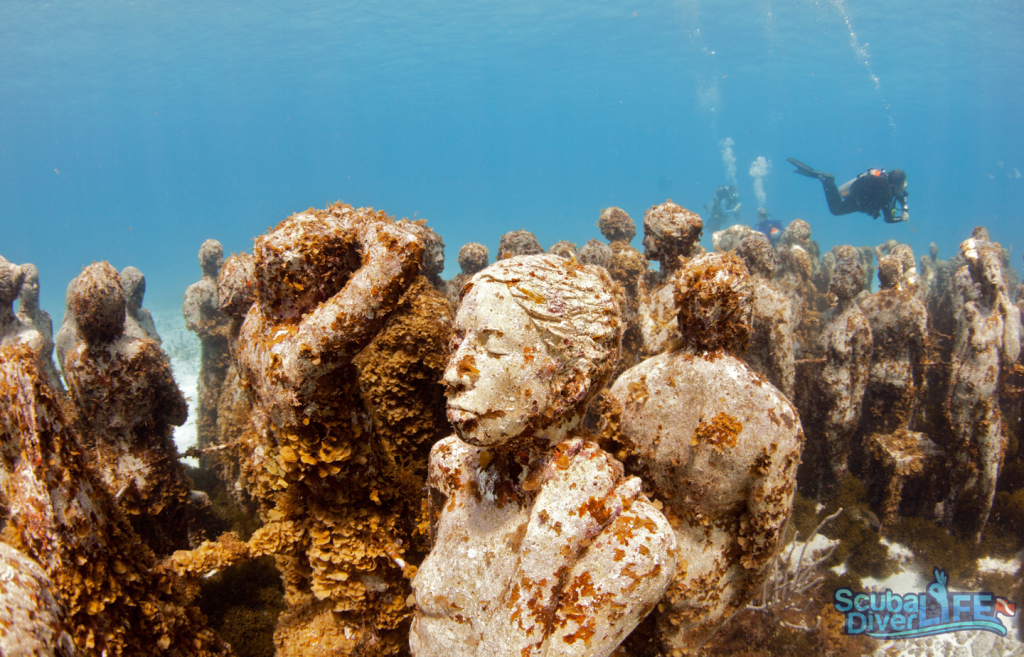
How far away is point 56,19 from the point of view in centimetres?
4500

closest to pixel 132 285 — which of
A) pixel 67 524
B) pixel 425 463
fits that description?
pixel 67 524

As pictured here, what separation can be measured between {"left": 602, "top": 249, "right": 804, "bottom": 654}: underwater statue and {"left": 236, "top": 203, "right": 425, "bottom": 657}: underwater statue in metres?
1.29

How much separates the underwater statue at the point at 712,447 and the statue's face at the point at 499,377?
92 cm

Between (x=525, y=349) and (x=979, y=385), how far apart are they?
616cm

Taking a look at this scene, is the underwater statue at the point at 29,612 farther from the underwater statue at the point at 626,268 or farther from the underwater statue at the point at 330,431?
the underwater statue at the point at 626,268

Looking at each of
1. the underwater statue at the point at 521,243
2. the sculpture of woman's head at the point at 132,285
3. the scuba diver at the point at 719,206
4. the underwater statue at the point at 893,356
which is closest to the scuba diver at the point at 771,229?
the underwater statue at the point at 893,356

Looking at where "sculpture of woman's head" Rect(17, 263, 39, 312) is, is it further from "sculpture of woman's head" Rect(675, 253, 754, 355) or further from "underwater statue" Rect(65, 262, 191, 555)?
"sculpture of woman's head" Rect(675, 253, 754, 355)

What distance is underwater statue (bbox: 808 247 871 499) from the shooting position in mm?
5152

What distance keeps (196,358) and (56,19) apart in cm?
5287

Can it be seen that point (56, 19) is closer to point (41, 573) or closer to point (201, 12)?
point (201, 12)

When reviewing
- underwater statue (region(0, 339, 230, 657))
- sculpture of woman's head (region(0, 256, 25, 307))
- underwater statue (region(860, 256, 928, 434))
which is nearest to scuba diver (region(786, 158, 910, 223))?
underwater statue (region(860, 256, 928, 434))

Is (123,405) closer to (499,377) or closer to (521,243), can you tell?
(499,377)

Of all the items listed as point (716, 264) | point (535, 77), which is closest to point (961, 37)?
point (535, 77)

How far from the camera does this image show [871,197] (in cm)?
1502
